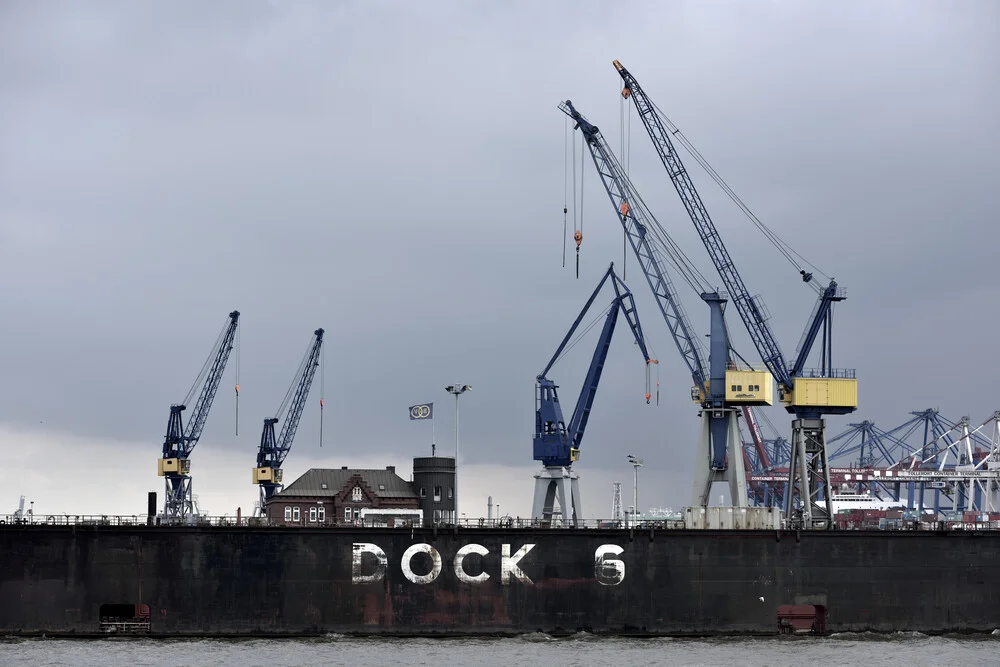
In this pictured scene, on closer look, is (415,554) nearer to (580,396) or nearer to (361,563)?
(361,563)

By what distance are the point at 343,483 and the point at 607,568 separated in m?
83.1

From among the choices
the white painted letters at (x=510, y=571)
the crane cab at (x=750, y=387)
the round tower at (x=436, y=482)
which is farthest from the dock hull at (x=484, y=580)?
the round tower at (x=436, y=482)

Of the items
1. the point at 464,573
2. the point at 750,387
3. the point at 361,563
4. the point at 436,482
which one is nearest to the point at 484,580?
the point at 464,573

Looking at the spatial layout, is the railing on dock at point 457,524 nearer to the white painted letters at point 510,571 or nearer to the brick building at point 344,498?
the white painted letters at point 510,571

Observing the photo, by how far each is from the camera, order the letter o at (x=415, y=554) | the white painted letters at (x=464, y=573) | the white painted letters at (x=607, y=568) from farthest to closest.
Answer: the white painted letters at (x=607, y=568) < the white painted letters at (x=464, y=573) < the letter o at (x=415, y=554)

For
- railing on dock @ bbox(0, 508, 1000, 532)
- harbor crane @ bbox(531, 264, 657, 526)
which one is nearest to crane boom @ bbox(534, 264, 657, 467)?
harbor crane @ bbox(531, 264, 657, 526)

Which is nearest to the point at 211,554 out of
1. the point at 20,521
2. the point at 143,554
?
the point at 143,554

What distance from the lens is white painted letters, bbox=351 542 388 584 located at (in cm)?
9125

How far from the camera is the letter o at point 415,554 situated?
91562mm

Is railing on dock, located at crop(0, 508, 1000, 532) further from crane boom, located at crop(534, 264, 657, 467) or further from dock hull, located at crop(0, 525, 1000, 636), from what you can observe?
crane boom, located at crop(534, 264, 657, 467)

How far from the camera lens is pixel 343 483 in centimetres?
17088

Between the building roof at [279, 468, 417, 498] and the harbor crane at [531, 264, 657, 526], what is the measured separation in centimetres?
1901

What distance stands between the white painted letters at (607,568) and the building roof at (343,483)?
74.8m

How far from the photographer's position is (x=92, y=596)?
89.4 meters
